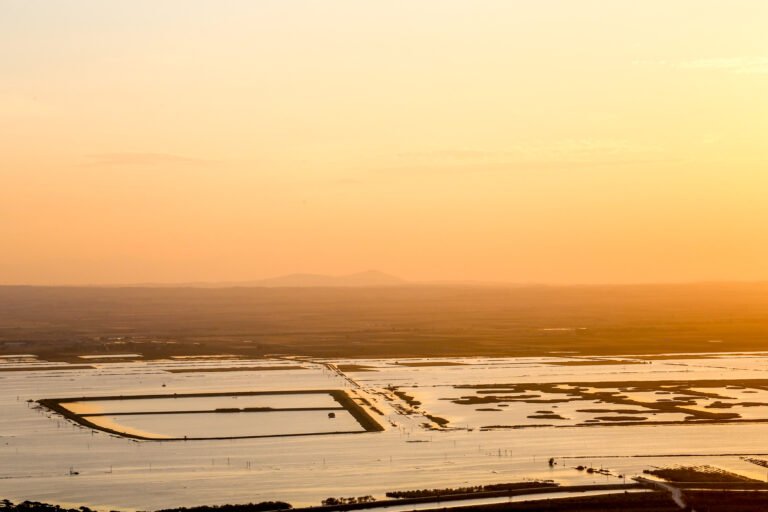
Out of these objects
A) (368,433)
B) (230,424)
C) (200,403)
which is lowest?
(368,433)

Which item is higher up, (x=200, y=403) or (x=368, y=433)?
(x=200, y=403)

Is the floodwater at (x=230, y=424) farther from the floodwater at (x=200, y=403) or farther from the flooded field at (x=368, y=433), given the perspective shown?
the floodwater at (x=200, y=403)

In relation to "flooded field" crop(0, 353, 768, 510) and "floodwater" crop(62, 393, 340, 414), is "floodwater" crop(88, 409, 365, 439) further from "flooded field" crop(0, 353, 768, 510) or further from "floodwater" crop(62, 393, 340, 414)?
"floodwater" crop(62, 393, 340, 414)

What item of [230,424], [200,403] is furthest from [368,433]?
[200,403]

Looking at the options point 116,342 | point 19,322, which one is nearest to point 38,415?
point 116,342

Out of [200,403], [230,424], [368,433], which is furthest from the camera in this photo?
[200,403]

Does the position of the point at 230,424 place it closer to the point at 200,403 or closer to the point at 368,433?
the point at 368,433

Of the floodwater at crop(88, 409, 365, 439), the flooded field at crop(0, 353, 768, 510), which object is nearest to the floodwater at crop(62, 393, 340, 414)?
the flooded field at crop(0, 353, 768, 510)

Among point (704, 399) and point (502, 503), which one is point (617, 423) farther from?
point (502, 503)

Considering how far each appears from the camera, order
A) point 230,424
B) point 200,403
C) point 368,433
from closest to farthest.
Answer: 1. point 368,433
2. point 230,424
3. point 200,403
